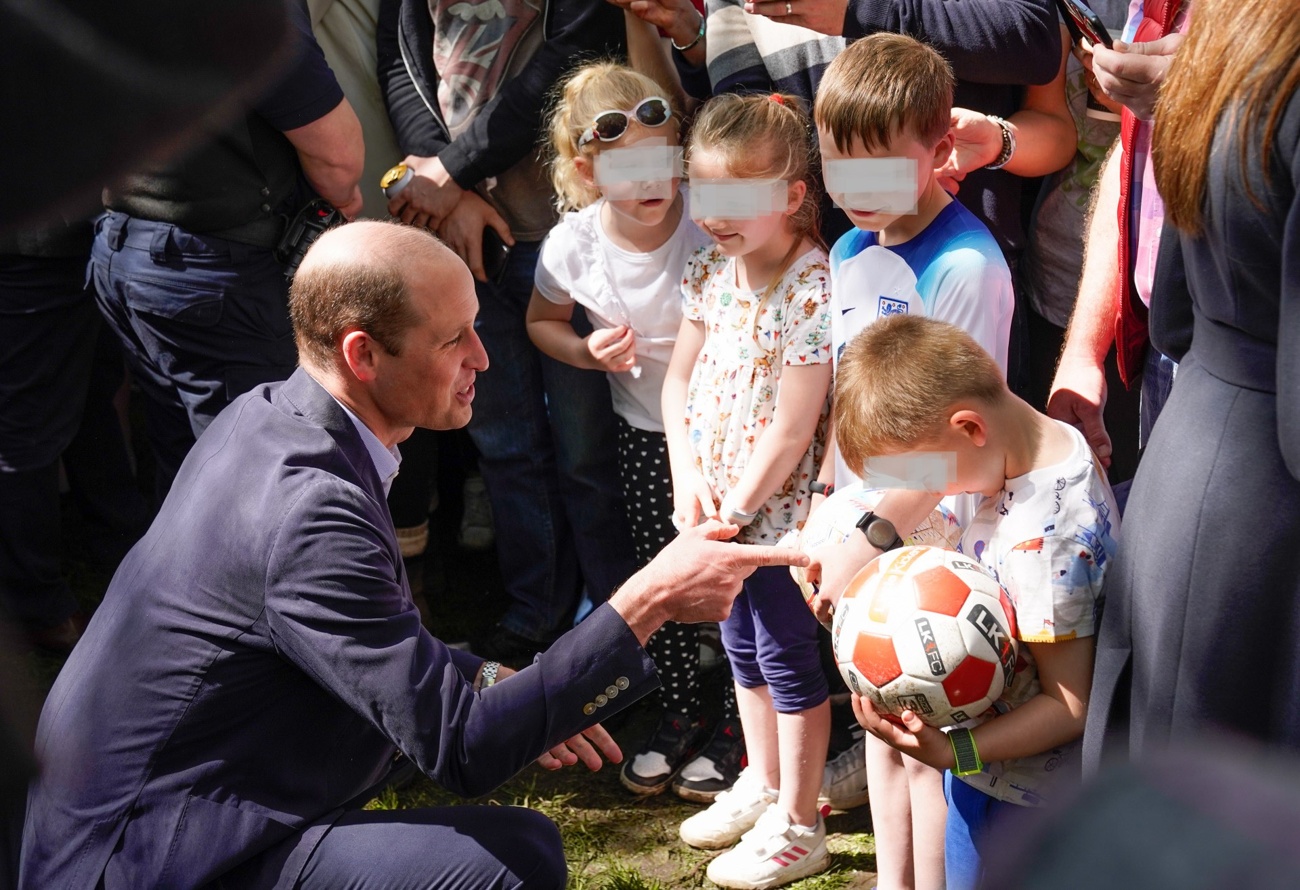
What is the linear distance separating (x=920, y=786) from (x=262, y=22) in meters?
2.03

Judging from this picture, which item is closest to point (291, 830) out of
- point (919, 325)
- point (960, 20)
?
point (919, 325)

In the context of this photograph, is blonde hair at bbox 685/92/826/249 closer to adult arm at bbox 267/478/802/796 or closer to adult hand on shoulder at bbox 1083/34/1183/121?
adult hand on shoulder at bbox 1083/34/1183/121

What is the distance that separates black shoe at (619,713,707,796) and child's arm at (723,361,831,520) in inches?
35.7

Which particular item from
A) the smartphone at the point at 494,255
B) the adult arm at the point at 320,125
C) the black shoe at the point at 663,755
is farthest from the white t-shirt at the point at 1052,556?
the adult arm at the point at 320,125

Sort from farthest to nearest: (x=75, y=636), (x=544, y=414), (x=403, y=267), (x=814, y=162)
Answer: (x=75, y=636)
(x=544, y=414)
(x=814, y=162)
(x=403, y=267)

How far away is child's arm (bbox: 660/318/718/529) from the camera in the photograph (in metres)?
2.89

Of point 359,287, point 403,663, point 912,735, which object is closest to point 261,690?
point 403,663

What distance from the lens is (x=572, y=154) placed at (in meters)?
3.22

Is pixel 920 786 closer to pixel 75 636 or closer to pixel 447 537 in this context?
pixel 447 537

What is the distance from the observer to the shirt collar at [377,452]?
92.2 inches

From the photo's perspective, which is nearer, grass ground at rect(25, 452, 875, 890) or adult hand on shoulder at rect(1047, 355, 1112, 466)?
adult hand on shoulder at rect(1047, 355, 1112, 466)

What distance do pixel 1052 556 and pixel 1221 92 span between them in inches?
29.1


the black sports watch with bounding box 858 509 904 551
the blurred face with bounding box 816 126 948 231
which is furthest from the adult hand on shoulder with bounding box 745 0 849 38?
the black sports watch with bounding box 858 509 904 551

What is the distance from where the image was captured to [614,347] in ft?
10.4
